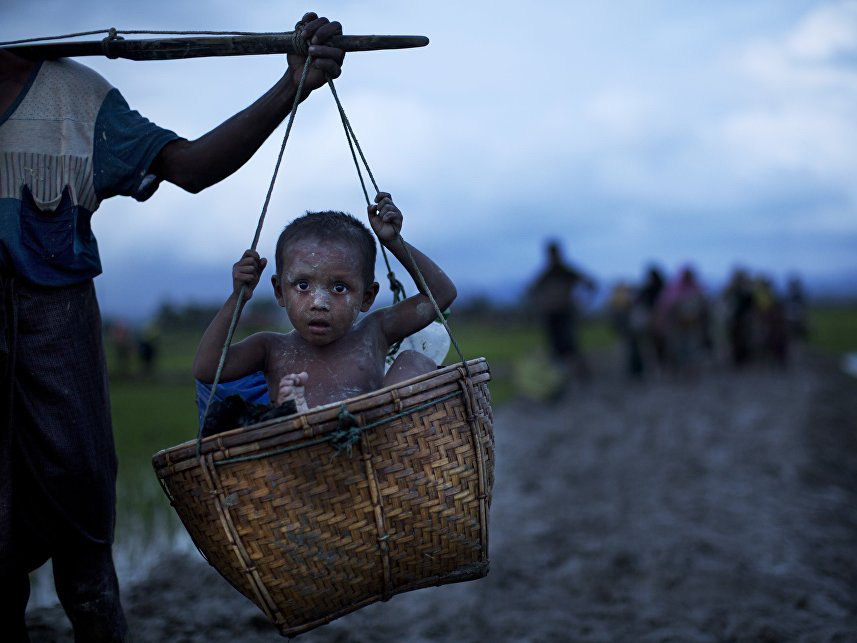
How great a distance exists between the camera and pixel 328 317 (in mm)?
2449

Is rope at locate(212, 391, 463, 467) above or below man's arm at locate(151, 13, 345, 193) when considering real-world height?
below

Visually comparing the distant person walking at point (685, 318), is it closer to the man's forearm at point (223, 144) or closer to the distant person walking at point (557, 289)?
the distant person walking at point (557, 289)

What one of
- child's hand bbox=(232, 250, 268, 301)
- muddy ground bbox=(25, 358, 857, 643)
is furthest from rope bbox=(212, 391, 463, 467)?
muddy ground bbox=(25, 358, 857, 643)

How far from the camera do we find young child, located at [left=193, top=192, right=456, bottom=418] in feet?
7.89

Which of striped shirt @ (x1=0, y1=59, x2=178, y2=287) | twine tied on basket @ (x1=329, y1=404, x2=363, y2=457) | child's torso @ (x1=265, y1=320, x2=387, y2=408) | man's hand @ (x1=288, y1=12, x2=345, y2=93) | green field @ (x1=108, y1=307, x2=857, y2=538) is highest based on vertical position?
man's hand @ (x1=288, y1=12, x2=345, y2=93)

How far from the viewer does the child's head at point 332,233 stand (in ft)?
8.14

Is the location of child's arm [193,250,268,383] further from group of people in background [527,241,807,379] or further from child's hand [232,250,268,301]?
group of people in background [527,241,807,379]

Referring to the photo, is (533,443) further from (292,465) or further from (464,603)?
(292,465)

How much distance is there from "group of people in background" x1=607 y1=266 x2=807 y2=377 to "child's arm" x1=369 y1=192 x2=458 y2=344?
11.4 metres

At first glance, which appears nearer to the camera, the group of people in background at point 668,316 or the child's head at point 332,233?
the child's head at point 332,233

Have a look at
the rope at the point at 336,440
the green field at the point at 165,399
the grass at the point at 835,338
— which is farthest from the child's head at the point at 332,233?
the grass at the point at 835,338

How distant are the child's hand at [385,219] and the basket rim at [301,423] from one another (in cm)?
41

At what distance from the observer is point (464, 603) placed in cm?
456

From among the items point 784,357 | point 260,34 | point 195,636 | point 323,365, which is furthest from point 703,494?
point 784,357
